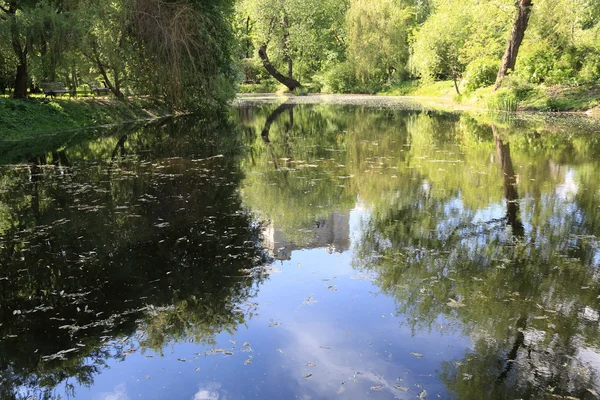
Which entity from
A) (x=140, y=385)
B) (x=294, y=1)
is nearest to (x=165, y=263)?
(x=140, y=385)

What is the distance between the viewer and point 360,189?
9.73 m

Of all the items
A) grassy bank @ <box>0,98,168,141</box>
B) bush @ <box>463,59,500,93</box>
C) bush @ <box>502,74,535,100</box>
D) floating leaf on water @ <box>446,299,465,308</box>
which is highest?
bush @ <box>463,59,500,93</box>

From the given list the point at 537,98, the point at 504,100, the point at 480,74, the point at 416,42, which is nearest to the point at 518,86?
the point at 504,100

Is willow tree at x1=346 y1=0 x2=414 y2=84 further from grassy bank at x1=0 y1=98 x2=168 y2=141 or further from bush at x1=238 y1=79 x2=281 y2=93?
grassy bank at x1=0 y1=98 x2=168 y2=141

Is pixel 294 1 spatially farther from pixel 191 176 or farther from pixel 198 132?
pixel 191 176

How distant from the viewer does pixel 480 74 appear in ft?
99.9

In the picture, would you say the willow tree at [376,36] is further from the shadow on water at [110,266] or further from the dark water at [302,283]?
the shadow on water at [110,266]

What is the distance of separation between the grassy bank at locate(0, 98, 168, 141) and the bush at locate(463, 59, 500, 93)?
801 inches

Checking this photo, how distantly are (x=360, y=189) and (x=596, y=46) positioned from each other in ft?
74.1

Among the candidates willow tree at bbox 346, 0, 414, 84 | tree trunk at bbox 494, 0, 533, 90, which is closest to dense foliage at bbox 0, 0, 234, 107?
tree trunk at bbox 494, 0, 533, 90

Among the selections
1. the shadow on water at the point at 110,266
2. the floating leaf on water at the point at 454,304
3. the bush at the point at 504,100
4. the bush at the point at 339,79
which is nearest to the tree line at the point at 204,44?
the bush at the point at 504,100

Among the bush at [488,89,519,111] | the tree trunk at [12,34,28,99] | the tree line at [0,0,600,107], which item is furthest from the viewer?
the bush at [488,89,519,111]

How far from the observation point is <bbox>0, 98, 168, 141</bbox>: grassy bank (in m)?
17.4

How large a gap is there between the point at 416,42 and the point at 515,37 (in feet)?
50.5
